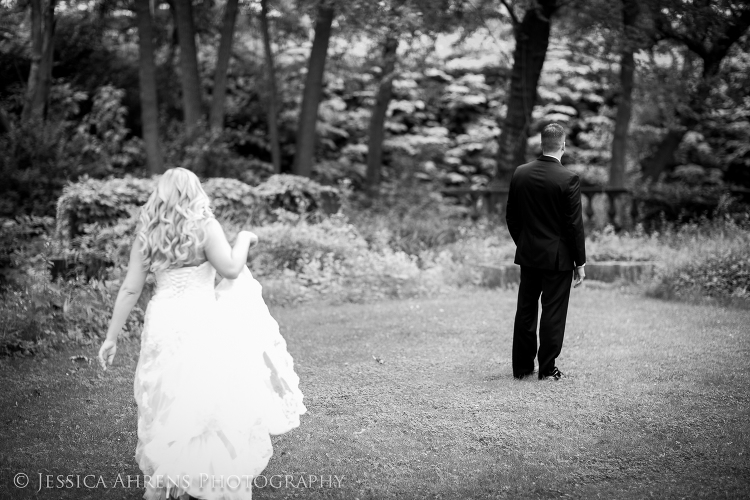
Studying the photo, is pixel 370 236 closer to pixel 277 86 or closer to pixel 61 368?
pixel 61 368

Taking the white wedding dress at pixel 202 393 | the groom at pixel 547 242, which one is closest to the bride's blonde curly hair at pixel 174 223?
the white wedding dress at pixel 202 393

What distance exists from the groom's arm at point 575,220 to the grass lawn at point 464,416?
3.84ft

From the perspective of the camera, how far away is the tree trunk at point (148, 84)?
595 inches

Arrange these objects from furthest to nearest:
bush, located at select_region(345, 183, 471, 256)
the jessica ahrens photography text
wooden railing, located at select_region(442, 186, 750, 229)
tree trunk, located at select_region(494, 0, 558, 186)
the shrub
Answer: tree trunk, located at select_region(494, 0, 558, 186) → wooden railing, located at select_region(442, 186, 750, 229) → the shrub → bush, located at select_region(345, 183, 471, 256) → the jessica ahrens photography text

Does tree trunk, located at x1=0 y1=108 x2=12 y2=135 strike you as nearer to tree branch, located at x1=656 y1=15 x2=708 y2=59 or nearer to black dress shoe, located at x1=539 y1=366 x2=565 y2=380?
black dress shoe, located at x1=539 y1=366 x2=565 y2=380

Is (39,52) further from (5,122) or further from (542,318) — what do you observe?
(542,318)

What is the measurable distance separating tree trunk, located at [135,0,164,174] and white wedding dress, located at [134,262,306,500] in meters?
11.7

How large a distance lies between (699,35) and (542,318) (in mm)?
12309

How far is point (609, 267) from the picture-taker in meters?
11.1

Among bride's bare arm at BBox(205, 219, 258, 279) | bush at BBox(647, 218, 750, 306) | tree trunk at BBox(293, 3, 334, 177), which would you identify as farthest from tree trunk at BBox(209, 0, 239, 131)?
bride's bare arm at BBox(205, 219, 258, 279)

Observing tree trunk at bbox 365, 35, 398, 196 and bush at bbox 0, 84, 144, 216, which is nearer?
bush at bbox 0, 84, 144, 216

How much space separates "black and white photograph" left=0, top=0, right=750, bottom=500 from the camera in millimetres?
4105

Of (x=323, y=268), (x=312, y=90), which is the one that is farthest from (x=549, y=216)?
(x=312, y=90)

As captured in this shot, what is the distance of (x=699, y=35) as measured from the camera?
1571 cm
